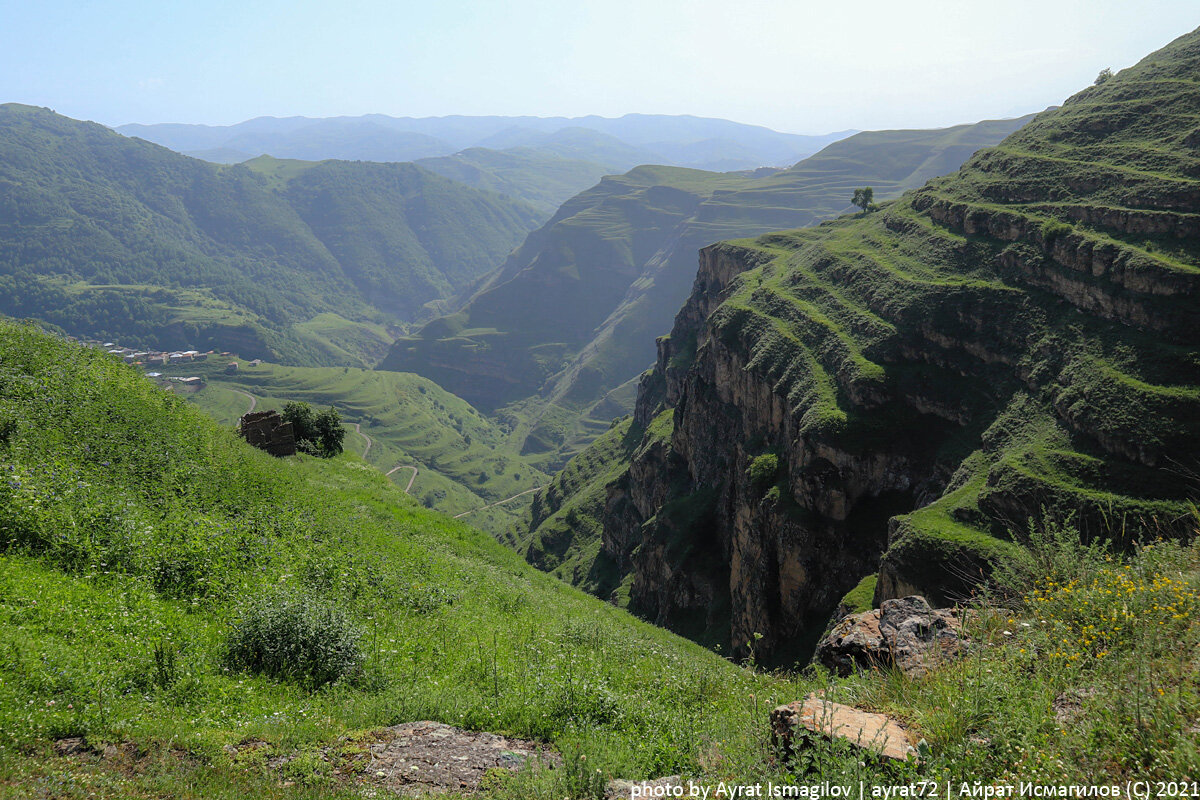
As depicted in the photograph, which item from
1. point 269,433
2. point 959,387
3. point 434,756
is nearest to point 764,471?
point 959,387

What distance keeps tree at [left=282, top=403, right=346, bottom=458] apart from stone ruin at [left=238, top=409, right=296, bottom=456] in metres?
0.98

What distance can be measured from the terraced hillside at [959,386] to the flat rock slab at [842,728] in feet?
66.0

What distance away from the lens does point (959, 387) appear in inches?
1838

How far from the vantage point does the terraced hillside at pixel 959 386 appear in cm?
3403

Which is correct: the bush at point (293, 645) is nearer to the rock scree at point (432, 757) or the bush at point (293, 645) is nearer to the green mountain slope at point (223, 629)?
the green mountain slope at point (223, 629)

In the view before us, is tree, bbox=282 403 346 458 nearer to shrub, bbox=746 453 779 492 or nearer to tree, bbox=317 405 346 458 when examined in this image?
tree, bbox=317 405 346 458

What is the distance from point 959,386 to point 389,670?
47.2m

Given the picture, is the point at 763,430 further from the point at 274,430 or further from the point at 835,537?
the point at 274,430

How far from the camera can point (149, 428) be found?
69.0 feet

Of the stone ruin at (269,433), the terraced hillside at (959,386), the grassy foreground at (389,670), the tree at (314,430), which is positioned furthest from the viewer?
the tree at (314,430)

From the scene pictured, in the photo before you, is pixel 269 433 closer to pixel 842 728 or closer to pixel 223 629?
pixel 223 629

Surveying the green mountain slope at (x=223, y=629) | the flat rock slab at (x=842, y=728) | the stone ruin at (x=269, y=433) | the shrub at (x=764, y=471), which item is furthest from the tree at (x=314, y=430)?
the flat rock slab at (x=842, y=728)

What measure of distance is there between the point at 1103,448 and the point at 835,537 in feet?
56.2

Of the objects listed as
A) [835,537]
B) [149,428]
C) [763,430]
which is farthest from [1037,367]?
[149,428]
